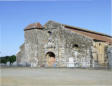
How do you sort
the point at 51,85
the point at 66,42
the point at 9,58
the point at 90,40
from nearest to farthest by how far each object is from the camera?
the point at 51,85 → the point at 90,40 → the point at 66,42 → the point at 9,58

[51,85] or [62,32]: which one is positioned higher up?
[62,32]

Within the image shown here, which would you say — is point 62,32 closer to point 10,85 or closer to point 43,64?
point 43,64

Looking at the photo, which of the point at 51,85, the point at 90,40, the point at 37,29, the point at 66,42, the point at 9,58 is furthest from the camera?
the point at 9,58

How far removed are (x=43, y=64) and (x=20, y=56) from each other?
6.22 m

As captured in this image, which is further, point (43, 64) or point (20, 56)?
point (20, 56)

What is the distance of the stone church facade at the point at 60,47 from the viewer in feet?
112

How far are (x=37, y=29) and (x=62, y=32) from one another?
5.18 meters

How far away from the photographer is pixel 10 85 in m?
10.9

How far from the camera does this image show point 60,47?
37.6m

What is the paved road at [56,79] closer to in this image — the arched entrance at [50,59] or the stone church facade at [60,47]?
the stone church facade at [60,47]

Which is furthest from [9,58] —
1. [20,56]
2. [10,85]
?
[10,85]

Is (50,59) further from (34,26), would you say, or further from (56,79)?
(56,79)

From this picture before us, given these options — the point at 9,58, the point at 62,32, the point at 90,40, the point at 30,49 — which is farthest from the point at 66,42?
the point at 9,58

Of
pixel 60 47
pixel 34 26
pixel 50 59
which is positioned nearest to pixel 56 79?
pixel 60 47
